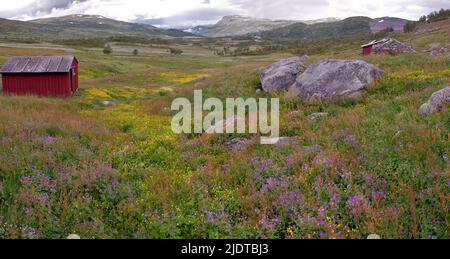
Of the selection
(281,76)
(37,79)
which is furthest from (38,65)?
(281,76)

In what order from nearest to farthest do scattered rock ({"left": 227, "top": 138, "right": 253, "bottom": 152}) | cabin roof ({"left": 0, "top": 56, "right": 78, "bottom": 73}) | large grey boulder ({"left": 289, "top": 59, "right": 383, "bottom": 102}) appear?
scattered rock ({"left": 227, "top": 138, "right": 253, "bottom": 152}), large grey boulder ({"left": 289, "top": 59, "right": 383, "bottom": 102}), cabin roof ({"left": 0, "top": 56, "right": 78, "bottom": 73})

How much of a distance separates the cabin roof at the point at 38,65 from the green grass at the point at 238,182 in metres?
22.0

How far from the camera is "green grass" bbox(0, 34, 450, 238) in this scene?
20.2 ft

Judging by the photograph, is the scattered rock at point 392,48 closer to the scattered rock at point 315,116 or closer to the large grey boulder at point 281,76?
the large grey boulder at point 281,76

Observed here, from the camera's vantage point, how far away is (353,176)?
7.78 m

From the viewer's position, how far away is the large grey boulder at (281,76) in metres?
22.1

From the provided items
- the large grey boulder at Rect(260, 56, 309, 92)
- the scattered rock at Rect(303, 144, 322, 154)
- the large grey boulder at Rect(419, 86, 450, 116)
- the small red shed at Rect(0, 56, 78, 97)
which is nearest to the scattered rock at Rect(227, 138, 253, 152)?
the scattered rock at Rect(303, 144, 322, 154)

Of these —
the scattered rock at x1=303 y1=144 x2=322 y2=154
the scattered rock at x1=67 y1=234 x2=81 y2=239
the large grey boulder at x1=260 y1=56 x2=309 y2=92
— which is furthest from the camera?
the large grey boulder at x1=260 y1=56 x2=309 y2=92

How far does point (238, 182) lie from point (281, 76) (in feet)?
48.6

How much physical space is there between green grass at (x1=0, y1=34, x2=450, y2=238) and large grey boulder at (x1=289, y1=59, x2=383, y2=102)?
3.37 metres

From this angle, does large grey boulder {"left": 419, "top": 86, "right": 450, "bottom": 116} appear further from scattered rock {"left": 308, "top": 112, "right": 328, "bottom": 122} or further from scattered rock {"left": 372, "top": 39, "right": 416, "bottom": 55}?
scattered rock {"left": 372, "top": 39, "right": 416, "bottom": 55}

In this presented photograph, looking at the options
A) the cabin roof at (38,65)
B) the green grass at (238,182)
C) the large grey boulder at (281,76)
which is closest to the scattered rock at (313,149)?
the green grass at (238,182)

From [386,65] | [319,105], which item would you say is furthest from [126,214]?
[386,65]

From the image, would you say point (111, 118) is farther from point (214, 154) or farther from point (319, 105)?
point (319, 105)
